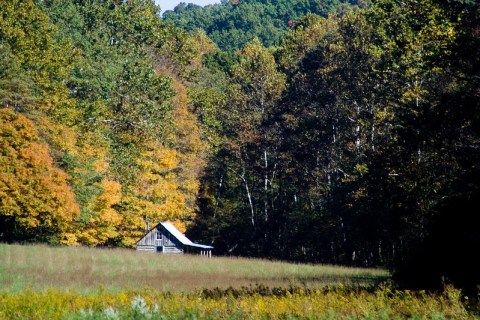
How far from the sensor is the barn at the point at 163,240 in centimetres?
6053

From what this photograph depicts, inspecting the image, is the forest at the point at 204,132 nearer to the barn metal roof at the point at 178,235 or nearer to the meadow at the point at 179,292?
the barn metal roof at the point at 178,235

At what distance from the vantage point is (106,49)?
229ft

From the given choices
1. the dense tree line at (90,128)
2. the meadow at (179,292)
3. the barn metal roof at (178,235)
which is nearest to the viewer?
the meadow at (179,292)

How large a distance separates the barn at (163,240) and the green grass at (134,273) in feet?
62.1

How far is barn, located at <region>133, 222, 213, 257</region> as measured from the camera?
2383 inches

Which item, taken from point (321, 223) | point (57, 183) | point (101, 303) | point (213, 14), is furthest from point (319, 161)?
point (213, 14)

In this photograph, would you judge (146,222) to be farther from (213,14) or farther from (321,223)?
(213,14)

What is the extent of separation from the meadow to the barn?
62.3ft

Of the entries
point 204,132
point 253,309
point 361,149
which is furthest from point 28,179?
point 253,309

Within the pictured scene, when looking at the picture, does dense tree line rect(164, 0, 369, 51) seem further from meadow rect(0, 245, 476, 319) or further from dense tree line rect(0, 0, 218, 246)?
meadow rect(0, 245, 476, 319)

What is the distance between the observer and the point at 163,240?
200ft

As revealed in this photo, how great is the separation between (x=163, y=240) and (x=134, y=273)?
3045 centimetres

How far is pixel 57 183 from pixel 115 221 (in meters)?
8.43

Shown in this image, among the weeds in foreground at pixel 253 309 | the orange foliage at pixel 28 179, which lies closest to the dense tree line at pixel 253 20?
the orange foliage at pixel 28 179
